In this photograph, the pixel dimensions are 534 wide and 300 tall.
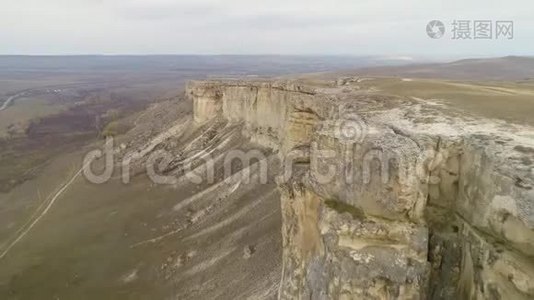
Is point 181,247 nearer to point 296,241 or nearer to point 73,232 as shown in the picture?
point 73,232

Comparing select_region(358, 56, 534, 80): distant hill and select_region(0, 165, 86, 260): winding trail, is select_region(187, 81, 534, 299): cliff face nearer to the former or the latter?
select_region(0, 165, 86, 260): winding trail

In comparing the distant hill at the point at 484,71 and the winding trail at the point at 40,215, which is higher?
the distant hill at the point at 484,71

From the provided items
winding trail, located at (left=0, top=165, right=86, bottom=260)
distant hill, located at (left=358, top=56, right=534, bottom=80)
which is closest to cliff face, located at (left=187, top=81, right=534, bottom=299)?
winding trail, located at (left=0, top=165, right=86, bottom=260)

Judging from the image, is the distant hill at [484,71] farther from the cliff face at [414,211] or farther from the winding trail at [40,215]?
the cliff face at [414,211]

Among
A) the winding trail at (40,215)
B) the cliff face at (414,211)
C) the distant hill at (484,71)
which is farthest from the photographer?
the distant hill at (484,71)

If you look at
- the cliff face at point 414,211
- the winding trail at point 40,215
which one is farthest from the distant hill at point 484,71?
the cliff face at point 414,211

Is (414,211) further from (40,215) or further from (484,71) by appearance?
(484,71)

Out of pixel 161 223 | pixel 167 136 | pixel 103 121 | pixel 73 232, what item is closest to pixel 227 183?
pixel 161 223

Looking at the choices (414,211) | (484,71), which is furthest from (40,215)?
(484,71)
